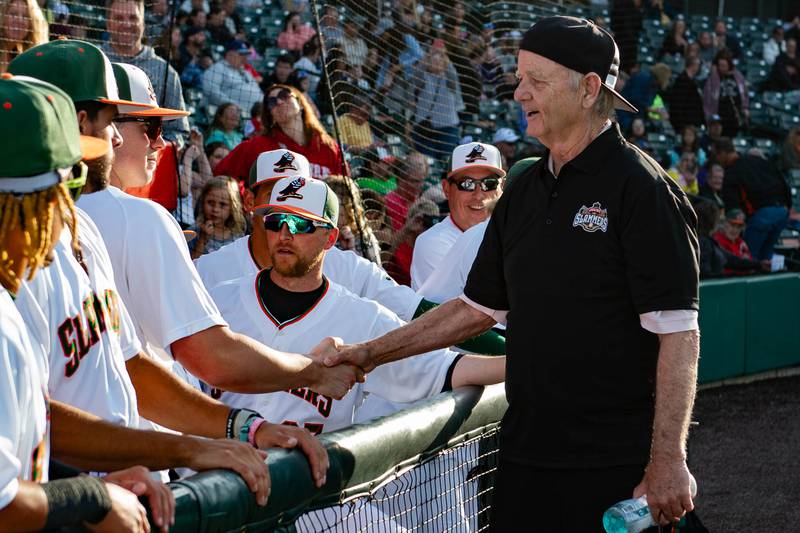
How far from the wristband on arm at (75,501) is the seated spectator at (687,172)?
43.8 feet

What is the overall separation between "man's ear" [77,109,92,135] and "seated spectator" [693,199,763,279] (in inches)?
321

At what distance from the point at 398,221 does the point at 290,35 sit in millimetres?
4735

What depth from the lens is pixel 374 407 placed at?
394 centimetres

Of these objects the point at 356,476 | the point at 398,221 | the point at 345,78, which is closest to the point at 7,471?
the point at 356,476

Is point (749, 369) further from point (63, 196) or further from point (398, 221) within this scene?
point (63, 196)

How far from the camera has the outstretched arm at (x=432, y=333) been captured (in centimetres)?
312

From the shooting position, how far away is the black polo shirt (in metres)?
2.57

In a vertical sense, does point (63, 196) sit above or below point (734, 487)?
above

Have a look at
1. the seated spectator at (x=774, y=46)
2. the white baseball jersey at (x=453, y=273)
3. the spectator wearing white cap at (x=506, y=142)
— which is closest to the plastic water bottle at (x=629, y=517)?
the white baseball jersey at (x=453, y=273)

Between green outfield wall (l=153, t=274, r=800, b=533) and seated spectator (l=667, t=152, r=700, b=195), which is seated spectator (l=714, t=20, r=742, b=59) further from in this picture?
green outfield wall (l=153, t=274, r=800, b=533)

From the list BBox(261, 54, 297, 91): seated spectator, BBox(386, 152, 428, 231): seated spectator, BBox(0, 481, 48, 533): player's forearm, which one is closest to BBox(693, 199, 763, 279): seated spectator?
BBox(386, 152, 428, 231): seated spectator

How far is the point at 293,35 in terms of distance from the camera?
12680 mm

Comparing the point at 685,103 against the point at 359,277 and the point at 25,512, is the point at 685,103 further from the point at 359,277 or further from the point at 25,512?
the point at 25,512

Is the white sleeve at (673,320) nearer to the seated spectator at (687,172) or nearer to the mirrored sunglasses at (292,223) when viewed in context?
the mirrored sunglasses at (292,223)
